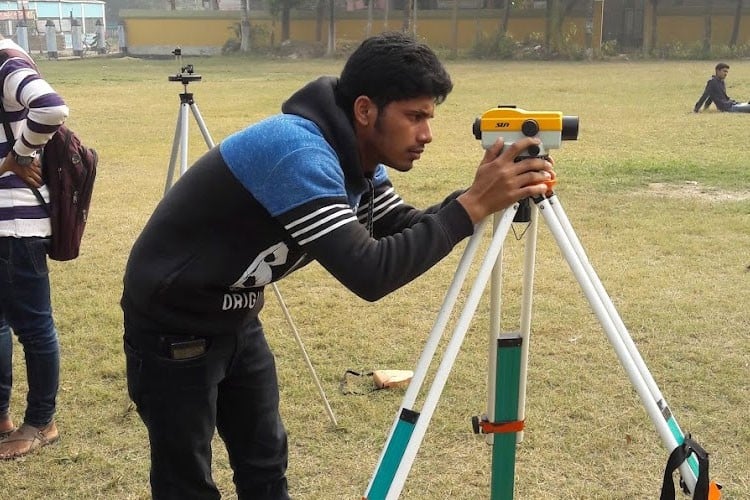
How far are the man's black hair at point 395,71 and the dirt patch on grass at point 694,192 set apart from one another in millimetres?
7249

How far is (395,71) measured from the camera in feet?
6.64

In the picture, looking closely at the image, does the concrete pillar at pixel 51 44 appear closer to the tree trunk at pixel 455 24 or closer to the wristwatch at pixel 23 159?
the tree trunk at pixel 455 24

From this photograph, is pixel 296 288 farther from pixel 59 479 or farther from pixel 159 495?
pixel 159 495

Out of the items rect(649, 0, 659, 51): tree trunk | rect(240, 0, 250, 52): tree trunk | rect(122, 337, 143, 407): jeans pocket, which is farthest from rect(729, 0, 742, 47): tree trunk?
rect(122, 337, 143, 407): jeans pocket

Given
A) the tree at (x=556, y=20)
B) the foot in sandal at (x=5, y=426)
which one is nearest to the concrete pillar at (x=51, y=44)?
the tree at (x=556, y=20)

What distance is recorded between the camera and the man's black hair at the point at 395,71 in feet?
6.66

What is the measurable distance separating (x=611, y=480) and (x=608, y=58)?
37.9 metres

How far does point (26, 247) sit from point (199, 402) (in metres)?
1.44

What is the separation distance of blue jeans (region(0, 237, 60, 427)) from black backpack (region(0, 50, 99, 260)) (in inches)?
3.3

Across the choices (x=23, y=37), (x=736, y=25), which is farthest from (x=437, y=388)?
(x=23, y=37)

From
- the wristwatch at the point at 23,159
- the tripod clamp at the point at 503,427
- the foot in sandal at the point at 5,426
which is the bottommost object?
the foot in sandal at the point at 5,426

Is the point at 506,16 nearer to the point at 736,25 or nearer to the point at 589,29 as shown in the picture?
the point at 589,29

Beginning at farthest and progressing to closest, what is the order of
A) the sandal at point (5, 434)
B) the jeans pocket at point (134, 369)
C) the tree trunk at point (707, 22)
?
the tree trunk at point (707, 22), the sandal at point (5, 434), the jeans pocket at point (134, 369)

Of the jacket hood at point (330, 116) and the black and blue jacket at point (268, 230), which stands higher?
the jacket hood at point (330, 116)
